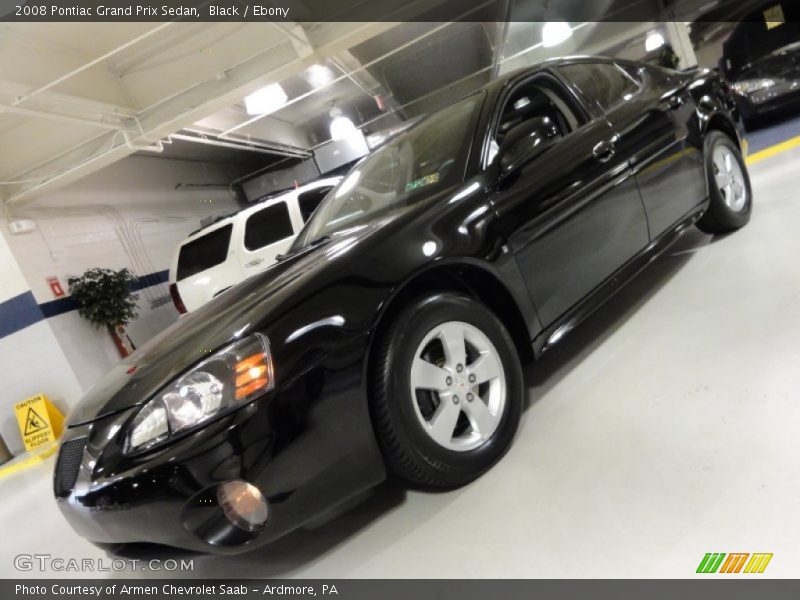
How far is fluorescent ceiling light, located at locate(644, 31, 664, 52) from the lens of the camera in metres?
13.7

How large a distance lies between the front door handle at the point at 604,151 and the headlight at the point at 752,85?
5664 millimetres

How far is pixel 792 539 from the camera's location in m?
1.15

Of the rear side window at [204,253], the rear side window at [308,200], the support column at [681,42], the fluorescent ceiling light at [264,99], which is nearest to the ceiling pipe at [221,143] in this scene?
the fluorescent ceiling light at [264,99]

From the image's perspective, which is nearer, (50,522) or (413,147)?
(413,147)

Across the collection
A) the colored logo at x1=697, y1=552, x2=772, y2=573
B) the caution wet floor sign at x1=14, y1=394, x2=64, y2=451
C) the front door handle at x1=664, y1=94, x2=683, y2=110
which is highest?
the front door handle at x1=664, y1=94, x2=683, y2=110

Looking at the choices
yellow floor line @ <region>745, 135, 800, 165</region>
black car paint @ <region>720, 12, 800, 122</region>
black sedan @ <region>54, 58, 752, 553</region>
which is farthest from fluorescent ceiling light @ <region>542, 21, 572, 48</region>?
black sedan @ <region>54, 58, 752, 553</region>

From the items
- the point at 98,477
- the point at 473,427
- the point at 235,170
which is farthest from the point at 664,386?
the point at 235,170

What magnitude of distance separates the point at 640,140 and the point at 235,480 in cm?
232

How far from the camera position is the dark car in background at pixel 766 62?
6301mm

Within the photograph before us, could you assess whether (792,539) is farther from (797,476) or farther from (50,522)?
(50,522)

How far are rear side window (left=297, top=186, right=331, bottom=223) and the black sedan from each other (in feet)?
11.6

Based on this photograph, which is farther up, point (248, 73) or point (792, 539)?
point (248, 73)

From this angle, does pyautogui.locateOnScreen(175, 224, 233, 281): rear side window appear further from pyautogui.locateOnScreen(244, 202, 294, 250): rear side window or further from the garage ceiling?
the garage ceiling

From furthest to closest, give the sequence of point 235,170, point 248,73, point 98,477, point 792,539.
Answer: point 235,170 → point 248,73 → point 98,477 → point 792,539
